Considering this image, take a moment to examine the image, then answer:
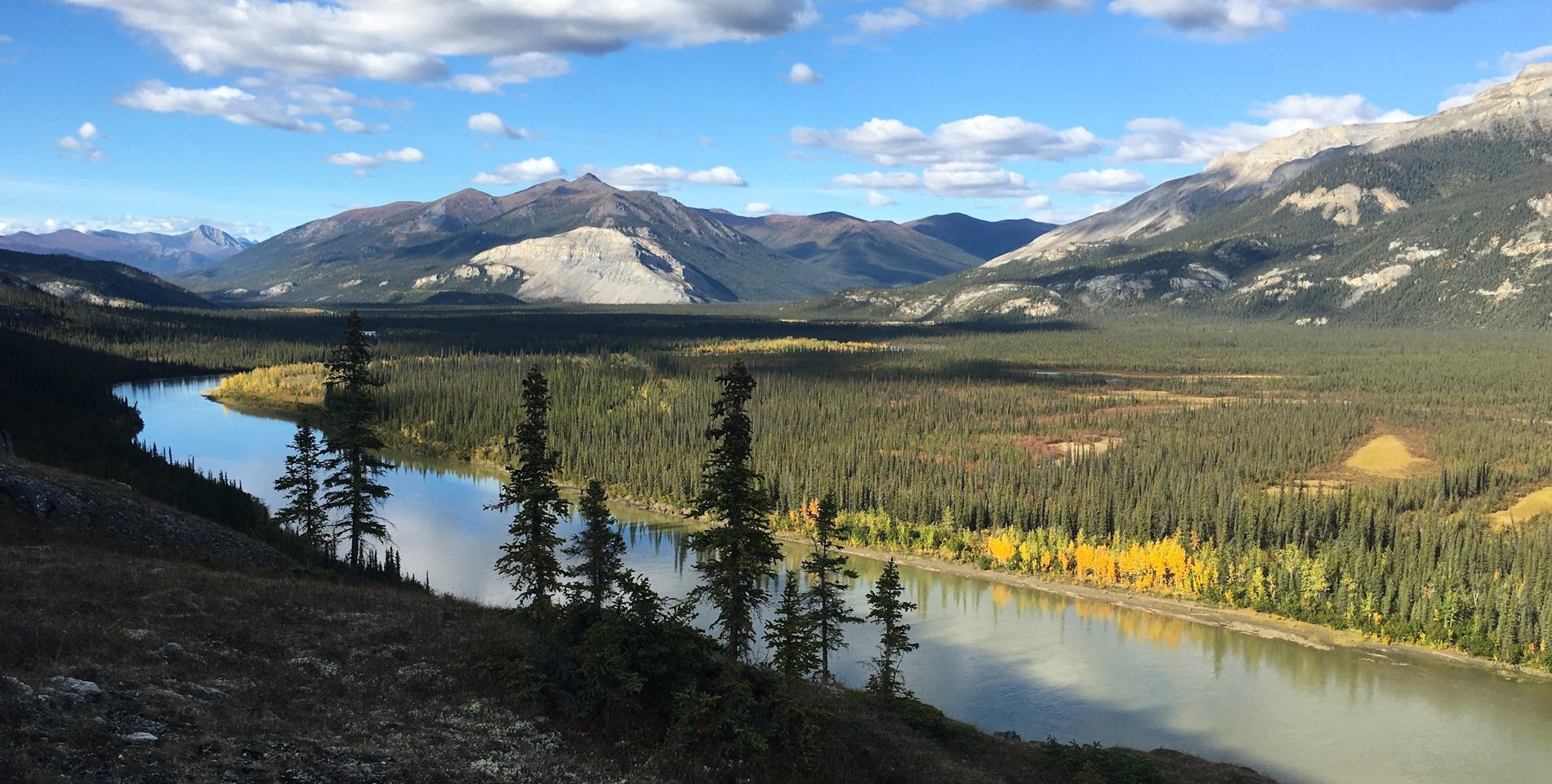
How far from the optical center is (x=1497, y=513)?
381ft

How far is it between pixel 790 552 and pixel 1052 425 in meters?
79.2

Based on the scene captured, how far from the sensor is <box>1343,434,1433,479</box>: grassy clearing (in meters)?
136

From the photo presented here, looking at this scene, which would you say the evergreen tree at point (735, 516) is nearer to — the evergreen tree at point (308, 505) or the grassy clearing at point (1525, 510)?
the evergreen tree at point (308, 505)

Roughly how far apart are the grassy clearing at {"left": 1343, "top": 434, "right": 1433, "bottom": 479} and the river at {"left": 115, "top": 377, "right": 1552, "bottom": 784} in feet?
228

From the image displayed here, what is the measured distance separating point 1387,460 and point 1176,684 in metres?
94.6

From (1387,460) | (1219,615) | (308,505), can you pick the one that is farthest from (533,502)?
(1387,460)

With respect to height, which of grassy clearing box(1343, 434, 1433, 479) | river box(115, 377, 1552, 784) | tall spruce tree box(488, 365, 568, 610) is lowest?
river box(115, 377, 1552, 784)

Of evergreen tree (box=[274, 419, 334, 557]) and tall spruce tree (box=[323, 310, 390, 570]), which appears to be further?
evergreen tree (box=[274, 419, 334, 557])

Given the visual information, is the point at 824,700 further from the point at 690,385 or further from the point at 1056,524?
the point at 690,385

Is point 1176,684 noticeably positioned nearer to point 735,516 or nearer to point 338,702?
point 735,516

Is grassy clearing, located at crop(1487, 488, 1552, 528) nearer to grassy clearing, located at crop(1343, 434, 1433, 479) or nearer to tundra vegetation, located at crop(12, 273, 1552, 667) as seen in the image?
tundra vegetation, located at crop(12, 273, 1552, 667)

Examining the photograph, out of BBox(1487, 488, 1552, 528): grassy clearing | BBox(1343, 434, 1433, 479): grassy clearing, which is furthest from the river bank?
BBox(1343, 434, 1433, 479): grassy clearing

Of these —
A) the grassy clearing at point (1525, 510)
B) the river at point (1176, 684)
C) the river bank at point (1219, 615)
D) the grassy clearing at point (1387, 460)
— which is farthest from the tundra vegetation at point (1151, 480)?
the river at point (1176, 684)

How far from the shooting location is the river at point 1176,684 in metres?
61.4
